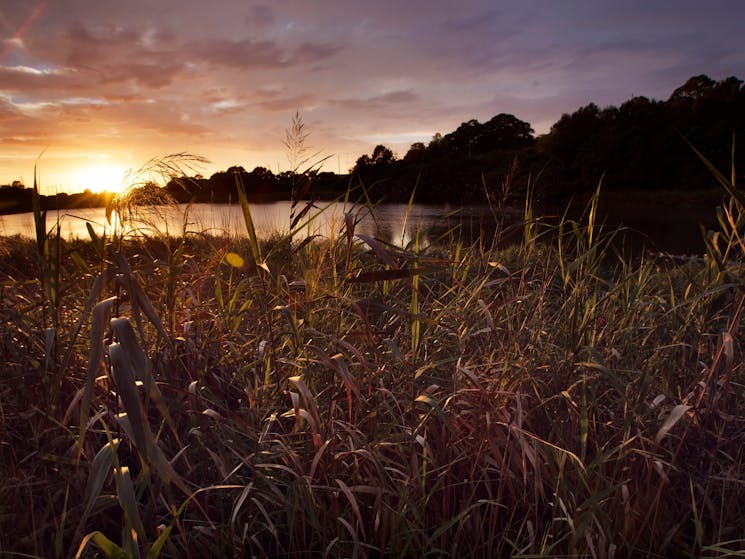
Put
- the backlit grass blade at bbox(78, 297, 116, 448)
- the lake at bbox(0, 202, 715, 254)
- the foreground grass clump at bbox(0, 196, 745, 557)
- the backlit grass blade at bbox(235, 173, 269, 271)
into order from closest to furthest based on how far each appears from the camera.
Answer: the backlit grass blade at bbox(78, 297, 116, 448) < the foreground grass clump at bbox(0, 196, 745, 557) < the backlit grass blade at bbox(235, 173, 269, 271) < the lake at bbox(0, 202, 715, 254)

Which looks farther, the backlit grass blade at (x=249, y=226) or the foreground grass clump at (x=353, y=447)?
the backlit grass blade at (x=249, y=226)

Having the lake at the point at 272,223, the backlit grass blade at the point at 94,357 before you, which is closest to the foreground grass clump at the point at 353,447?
the backlit grass blade at the point at 94,357

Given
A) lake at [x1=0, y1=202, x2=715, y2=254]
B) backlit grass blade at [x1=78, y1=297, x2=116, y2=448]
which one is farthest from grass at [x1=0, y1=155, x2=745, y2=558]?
lake at [x1=0, y1=202, x2=715, y2=254]

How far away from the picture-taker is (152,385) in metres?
1.03

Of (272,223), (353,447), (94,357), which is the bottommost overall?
(353,447)

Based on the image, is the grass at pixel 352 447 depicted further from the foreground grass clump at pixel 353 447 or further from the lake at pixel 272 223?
the lake at pixel 272 223

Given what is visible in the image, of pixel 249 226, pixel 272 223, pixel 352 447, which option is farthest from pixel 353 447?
pixel 272 223

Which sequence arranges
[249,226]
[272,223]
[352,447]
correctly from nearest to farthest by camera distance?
[352,447] → [249,226] → [272,223]

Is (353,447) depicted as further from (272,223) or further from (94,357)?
(272,223)

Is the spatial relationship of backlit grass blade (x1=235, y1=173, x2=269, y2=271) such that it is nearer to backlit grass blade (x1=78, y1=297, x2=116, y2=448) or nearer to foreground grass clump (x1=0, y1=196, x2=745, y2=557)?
foreground grass clump (x1=0, y1=196, x2=745, y2=557)

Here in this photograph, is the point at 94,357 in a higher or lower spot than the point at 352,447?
higher

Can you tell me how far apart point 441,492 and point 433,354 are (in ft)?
2.46

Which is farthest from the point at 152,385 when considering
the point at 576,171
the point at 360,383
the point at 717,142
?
the point at 717,142

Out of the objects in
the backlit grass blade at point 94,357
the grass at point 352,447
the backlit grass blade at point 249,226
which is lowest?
the grass at point 352,447
